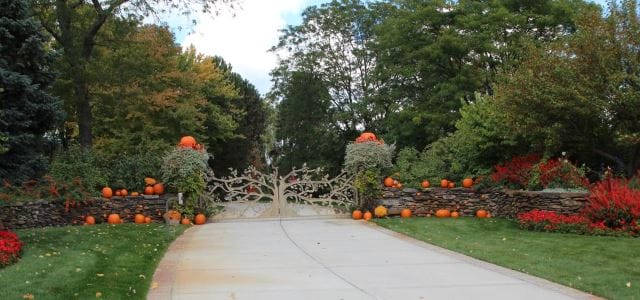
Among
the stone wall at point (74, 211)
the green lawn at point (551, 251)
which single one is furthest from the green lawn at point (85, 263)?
the green lawn at point (551, 251)

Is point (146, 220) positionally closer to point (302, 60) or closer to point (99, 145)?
point (99, 145)

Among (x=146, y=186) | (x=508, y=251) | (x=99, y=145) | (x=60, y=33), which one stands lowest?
(x=508, y=251)

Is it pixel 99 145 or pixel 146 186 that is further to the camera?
pixel 99 145

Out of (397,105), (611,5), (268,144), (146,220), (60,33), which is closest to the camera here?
(611,5)

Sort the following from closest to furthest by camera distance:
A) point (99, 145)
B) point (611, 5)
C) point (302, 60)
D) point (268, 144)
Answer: point (611, 5)
point (99, 145)
point (302, 60)
point (268, 144)

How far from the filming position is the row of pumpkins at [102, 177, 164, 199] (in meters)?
15.7

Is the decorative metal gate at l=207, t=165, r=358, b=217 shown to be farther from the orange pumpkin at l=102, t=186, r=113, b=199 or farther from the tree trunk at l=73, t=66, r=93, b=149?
the tree trunk at l=73, t=66, r=93, b=149

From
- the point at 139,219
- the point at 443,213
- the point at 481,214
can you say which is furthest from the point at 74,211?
the point at 481,214

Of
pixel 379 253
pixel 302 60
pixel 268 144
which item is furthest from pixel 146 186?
pixel 268 144

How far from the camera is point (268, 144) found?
62312mm

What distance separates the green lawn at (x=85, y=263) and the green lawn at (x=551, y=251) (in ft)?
16.6

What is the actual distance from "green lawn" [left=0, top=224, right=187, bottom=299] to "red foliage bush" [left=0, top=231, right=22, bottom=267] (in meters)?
0.13

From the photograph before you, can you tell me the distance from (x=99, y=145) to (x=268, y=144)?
114 ft

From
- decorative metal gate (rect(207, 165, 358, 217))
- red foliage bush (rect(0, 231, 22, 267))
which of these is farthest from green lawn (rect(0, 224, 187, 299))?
decorative metal gate (rect(207, 165, 358, 217))
